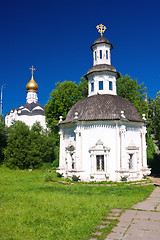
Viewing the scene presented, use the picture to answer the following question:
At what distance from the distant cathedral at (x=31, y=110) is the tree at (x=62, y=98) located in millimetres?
19154

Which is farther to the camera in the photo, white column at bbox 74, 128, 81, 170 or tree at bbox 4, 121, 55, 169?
tree at bbox 4, 121, 55, 169

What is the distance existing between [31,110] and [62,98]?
23.1 meters

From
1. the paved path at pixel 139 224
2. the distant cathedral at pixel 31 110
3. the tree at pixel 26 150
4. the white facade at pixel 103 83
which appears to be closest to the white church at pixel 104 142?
the white facade at pixel 103 83

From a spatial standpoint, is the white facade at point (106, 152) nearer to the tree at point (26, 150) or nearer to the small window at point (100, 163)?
the small window at point (100, 163)

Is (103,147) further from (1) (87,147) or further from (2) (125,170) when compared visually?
(2) (125,170)

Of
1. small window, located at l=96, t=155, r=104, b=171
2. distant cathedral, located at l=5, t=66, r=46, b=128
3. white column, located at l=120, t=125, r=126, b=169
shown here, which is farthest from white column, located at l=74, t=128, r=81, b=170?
distant cathedral, located at l=5, t=66, r=46, b=128

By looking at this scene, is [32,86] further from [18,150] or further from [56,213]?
[56,213]

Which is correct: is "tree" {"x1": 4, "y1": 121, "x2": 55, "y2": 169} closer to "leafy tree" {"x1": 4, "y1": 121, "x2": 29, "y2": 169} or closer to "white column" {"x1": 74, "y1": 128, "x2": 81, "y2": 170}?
"leafy tree" {"x1": 4, "y1": 121, "x2": 29, "y2": 169}

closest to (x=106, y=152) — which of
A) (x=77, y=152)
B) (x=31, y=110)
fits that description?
(x=77, y=152)

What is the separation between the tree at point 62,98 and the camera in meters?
29.8

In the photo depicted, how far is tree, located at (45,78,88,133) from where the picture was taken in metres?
29.8

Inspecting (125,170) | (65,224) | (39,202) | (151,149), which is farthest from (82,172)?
(151,149)

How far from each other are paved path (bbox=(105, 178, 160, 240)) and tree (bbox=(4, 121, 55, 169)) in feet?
60.9

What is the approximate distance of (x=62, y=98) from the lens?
30.3 m
